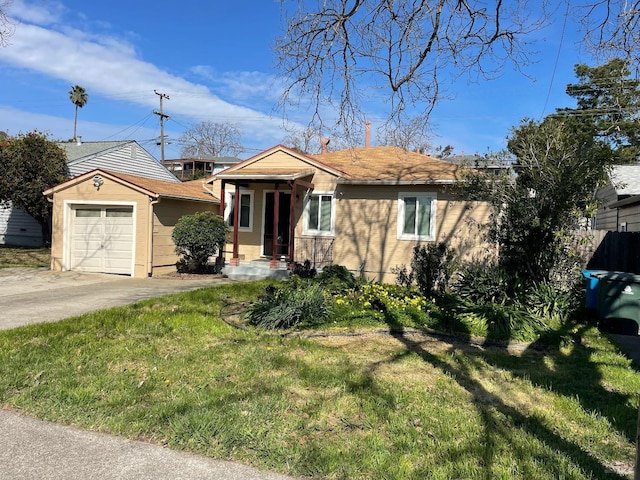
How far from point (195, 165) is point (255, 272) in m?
36.9

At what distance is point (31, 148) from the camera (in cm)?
1958

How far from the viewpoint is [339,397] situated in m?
4.52

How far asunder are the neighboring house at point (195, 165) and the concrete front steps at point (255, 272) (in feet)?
110

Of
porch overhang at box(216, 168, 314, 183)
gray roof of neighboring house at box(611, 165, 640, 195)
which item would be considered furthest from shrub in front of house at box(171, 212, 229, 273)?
gray roof of neighboring house at box(611, 165, 640, 195)

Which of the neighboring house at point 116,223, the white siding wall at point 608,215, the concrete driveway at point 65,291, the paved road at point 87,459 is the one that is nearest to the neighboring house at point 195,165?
the neighboring house at point 116,223

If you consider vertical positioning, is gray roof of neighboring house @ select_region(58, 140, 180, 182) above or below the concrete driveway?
above

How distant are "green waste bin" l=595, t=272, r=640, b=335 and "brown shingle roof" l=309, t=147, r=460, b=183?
4680 mm

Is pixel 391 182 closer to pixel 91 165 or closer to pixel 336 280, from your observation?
pixel 336 280

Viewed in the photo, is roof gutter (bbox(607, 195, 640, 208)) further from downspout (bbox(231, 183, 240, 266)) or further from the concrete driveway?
the concrete driveway

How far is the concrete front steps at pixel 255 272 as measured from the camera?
45.1ft

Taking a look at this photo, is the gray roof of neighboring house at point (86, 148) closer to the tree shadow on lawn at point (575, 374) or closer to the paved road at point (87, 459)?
the paved road at point (87, 459)

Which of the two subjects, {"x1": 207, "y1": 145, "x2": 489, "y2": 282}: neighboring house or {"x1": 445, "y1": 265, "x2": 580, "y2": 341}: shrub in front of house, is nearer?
{"x1": 445, "y1": 265, "x2": 580, "y2": 341}: shrub in front of house

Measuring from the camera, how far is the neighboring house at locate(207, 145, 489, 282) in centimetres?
1305

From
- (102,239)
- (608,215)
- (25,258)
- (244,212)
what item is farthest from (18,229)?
(608,215)
